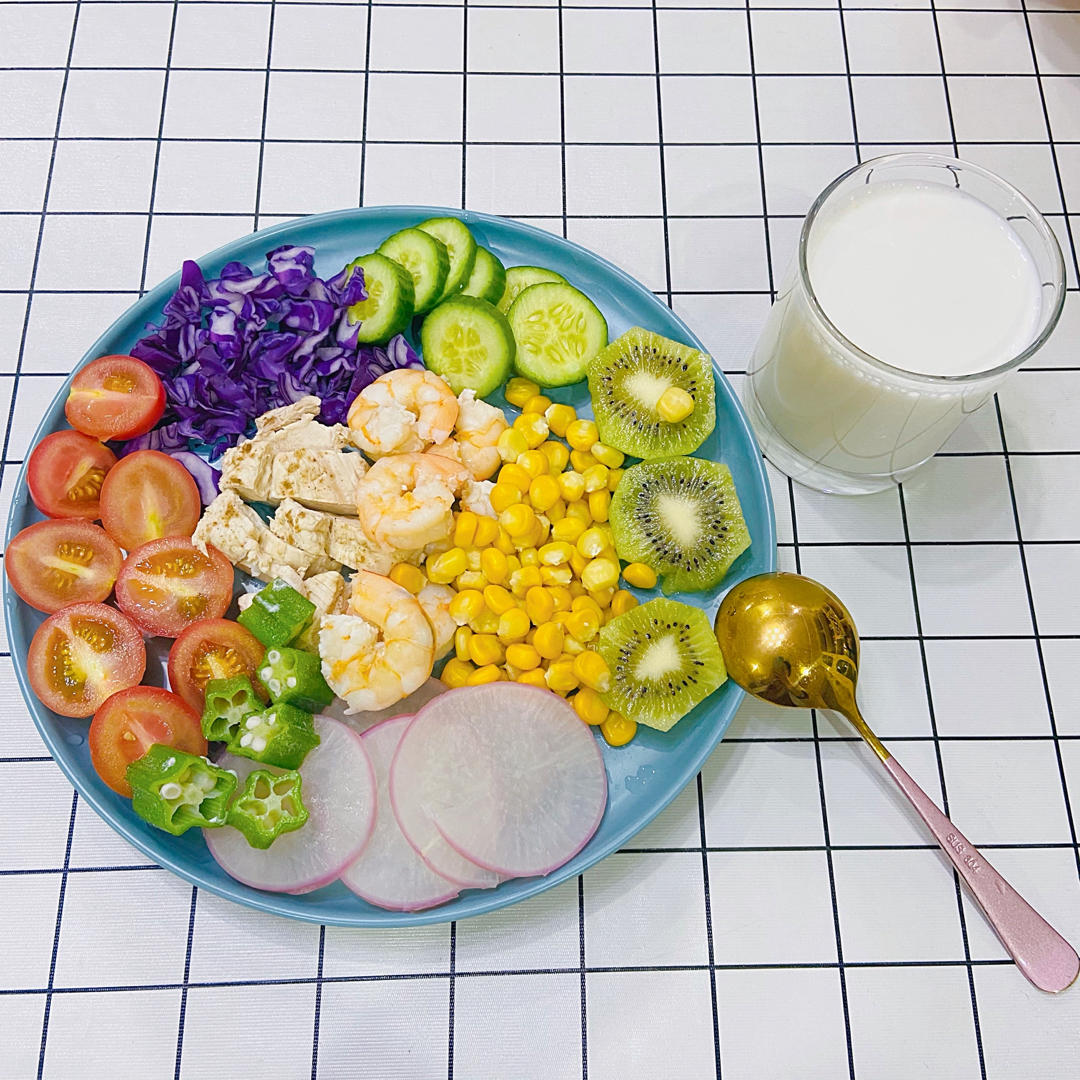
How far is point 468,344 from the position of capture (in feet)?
7.11

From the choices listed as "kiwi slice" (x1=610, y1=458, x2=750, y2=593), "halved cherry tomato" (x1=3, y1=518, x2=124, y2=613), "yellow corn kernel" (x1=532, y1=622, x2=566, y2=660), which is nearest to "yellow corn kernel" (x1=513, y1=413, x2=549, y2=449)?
"kiwi slice" (x1=610, y1=458, x2=750, y2=593)

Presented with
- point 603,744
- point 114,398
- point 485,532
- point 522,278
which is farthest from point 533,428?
point 114,398

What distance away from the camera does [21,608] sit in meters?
2.04

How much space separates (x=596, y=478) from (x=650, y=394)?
0.22 meters

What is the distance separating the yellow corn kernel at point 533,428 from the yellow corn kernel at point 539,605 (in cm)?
34

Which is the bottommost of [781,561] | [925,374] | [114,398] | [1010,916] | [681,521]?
[1010,916]

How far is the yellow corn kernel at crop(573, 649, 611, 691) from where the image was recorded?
1.96 m

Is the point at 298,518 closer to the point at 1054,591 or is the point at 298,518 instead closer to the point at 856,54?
the point at 1054,591

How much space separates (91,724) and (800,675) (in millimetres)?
1428

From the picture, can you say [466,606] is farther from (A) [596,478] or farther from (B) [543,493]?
(A) [596,478]

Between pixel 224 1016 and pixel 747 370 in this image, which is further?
pixel 747 370

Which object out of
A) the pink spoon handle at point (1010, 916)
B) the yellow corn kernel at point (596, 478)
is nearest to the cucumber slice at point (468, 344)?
the yellow corn kernel at point (596, 478)

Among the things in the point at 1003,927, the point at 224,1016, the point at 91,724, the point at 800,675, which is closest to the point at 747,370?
the point at 800,675

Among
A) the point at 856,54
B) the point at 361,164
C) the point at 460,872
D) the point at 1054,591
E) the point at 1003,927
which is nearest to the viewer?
the point at 460,872
